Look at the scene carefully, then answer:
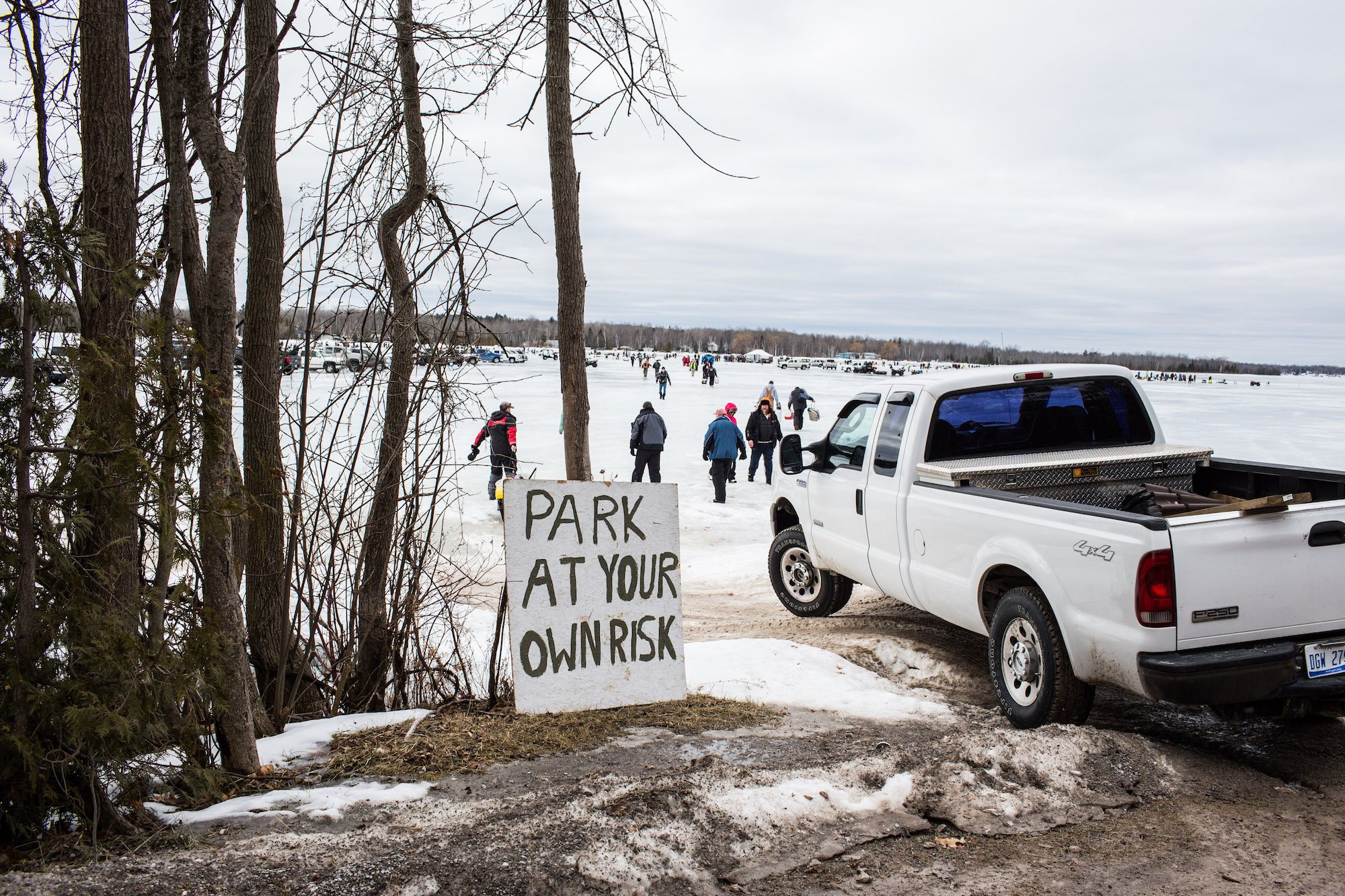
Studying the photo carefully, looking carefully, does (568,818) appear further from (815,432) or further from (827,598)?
(815,432)

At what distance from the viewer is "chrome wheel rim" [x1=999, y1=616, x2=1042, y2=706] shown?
4785 mm

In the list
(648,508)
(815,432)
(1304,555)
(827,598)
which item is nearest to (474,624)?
(827,598)

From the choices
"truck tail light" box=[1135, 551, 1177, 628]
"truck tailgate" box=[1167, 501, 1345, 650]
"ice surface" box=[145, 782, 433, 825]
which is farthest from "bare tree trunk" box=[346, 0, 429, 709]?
"truck tailgate" box=[1167, 501, 1345, 650]

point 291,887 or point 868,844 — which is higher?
point 291,887

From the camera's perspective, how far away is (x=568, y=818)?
3400 mm

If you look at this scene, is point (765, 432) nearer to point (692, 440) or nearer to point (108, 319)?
point (692, 440)

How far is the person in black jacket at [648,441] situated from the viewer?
14695 mm

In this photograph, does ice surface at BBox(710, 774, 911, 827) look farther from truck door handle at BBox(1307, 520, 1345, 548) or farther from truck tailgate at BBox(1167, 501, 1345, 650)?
truck door handle at BBox(1307, 520, 1345, 548)

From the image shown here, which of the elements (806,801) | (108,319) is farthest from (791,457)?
(108,319)

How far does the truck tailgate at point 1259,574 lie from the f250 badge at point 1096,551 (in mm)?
285

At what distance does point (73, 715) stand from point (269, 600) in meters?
2.31

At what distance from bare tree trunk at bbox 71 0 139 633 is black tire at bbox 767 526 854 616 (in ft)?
17.9

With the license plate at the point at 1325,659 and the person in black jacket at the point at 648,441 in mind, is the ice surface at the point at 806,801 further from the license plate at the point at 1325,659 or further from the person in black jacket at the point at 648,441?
the person in black jacket at the point at 648,441

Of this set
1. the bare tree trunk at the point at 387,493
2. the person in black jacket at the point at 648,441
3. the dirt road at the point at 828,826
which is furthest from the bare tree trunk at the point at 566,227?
the person in black jacket at the point at 648,441
